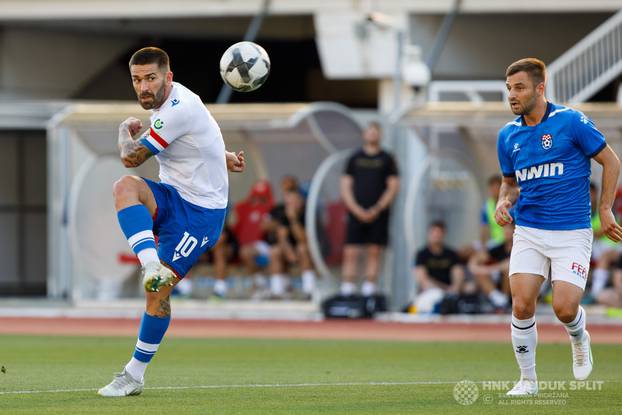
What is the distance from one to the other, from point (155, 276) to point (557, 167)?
2.85 metres

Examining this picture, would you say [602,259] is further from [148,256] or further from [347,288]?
[148,256]

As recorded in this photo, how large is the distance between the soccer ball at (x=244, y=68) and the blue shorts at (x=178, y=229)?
1.09 metres

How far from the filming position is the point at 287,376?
1071 cm

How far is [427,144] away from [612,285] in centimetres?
370

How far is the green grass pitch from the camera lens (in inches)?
323

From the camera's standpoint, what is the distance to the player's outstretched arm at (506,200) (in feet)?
29.8

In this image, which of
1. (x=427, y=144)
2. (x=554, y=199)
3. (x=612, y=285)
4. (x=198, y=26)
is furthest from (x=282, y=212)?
(x=554, y=199)

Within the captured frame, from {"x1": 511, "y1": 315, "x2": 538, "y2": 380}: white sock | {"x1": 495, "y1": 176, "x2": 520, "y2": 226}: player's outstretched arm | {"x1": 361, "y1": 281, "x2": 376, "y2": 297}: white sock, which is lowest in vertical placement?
{"x1": 361, "y1": 281, "x2": 376, "y2": 297}: white sock

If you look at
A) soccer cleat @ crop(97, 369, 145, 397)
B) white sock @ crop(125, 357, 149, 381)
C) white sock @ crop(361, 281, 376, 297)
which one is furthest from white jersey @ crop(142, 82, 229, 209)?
white sock @ crop(361, 281, 376, 297)

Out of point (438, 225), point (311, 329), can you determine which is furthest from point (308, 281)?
point (311, 329)

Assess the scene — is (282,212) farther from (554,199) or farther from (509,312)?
(554,199)

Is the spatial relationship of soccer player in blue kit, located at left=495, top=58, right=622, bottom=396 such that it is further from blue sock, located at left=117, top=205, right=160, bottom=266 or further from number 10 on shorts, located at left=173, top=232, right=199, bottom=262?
blue sock, located at left=117, top=205, right=160, bottom=266

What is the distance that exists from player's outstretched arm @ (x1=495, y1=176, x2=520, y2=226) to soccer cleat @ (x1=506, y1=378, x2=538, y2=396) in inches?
43.0

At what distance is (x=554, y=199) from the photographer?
897 cm
